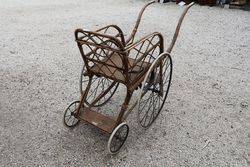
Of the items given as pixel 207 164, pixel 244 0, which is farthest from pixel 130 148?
pixel 244 0

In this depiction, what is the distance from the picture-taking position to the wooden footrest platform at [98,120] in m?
2.37

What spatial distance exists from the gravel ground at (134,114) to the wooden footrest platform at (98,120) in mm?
200

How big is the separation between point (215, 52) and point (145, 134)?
2080mm

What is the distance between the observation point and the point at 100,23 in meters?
5.02

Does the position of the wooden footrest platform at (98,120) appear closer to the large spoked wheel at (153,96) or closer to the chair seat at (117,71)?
the large spoked wheel at (153,96)

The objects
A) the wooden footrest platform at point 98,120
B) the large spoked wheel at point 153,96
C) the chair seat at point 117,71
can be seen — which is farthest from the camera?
the large spoked wheel at point 153,96

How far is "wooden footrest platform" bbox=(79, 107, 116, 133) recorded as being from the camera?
237cm

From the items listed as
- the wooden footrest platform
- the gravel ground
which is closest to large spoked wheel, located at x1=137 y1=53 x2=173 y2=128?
the gravel ground

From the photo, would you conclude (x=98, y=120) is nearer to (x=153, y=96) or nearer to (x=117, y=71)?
(x=117, y=71)

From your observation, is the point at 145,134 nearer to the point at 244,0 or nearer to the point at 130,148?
the point at 130,148

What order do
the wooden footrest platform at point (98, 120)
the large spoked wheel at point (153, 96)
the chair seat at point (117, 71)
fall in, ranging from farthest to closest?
the large spoked wheel at point (153, 96)
the wooden footrest platform at point (98, 120)
the chair seat at point (117, 71)

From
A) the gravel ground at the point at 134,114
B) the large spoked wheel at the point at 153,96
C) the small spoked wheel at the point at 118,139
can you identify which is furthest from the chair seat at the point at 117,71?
the gravel ground at the point at 134,114

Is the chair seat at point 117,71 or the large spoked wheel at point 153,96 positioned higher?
the chair seat at point 117,71

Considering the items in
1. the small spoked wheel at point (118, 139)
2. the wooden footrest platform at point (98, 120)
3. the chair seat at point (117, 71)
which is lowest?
the small spoked wheel at point (118, 139)
